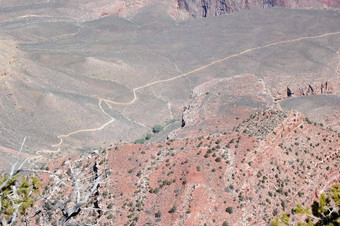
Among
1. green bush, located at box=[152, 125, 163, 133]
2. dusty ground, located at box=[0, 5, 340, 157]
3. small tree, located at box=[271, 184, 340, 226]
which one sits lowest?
green bush, located at box=[152, 125, 163, 133]

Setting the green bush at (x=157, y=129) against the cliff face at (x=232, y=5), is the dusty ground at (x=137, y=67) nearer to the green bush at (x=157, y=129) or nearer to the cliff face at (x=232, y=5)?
the green bush at (x=157, y=129)

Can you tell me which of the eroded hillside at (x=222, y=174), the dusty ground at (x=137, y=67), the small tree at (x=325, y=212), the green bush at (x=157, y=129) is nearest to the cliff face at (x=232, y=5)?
the dusty ground at (x=137, y=67)

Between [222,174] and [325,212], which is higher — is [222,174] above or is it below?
below

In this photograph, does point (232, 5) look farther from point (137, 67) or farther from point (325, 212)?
point (325, 212)

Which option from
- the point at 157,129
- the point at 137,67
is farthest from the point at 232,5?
the point at 157,129

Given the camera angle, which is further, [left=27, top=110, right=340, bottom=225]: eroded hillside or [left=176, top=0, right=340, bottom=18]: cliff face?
[left=176, top=0, right=340, bottom=18]: cliff face

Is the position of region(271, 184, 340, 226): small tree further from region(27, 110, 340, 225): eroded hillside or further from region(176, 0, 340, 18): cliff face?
region(176, 0, 340, 18): cliff face

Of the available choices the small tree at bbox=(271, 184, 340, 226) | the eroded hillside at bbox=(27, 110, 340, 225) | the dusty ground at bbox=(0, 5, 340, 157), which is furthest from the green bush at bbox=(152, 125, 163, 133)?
the small tree at bbox=(271, 184, 340, 226)

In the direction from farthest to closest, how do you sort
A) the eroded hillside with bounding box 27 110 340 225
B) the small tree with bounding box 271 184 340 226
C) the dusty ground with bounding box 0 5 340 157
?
the dusty ground with bounding box 0 5 340 157
the eroded hillside with bounding box 27 110 340 225
the small tree with bounding box 271 184 340 226

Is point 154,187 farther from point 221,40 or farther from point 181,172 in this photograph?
point 221,40
